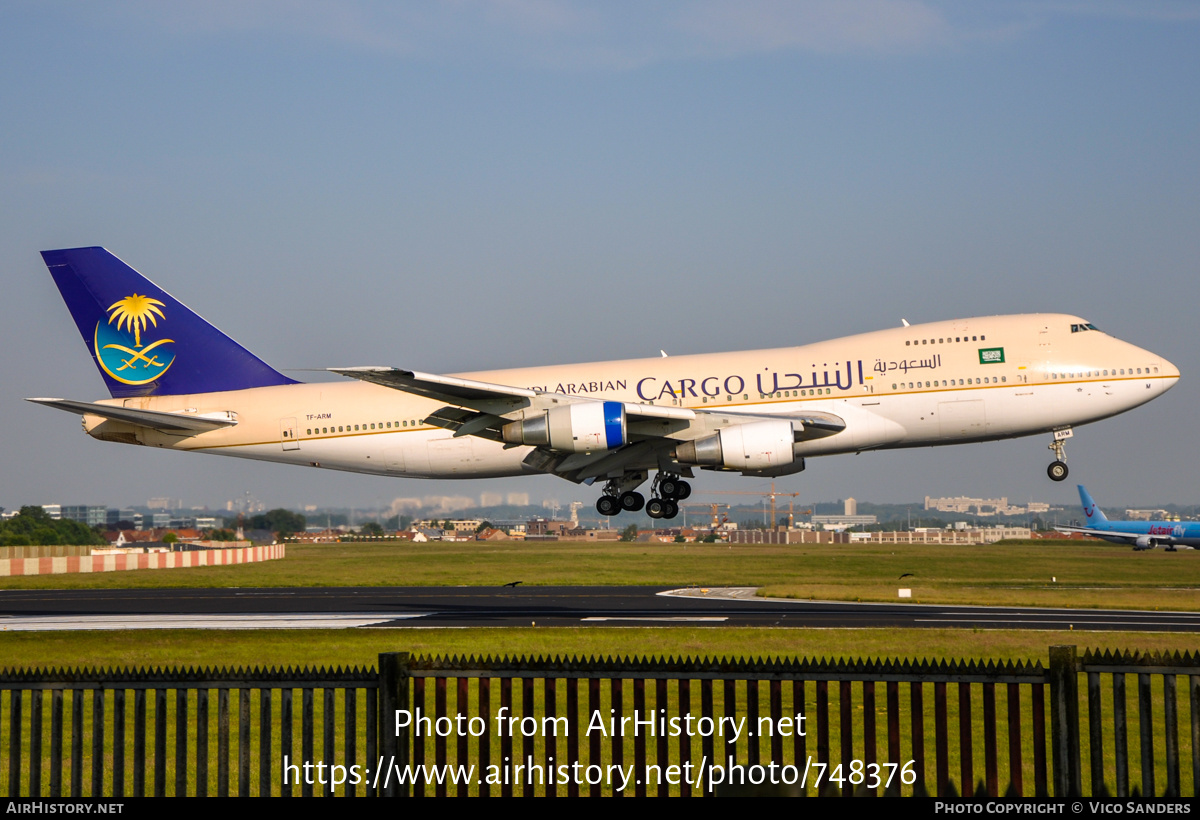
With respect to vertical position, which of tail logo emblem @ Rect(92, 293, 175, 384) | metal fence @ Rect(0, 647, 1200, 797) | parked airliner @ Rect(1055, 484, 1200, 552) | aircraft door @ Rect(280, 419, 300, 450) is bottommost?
parked airliner @ Rect(1055, 484, 1200, 552)

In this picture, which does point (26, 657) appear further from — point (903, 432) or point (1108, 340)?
point (1108, 340)

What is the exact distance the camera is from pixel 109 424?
115 feet

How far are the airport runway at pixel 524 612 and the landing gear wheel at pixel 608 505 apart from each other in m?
3.17

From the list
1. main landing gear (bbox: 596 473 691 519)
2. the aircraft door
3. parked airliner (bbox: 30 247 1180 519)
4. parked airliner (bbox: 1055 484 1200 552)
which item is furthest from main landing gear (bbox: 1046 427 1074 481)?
parked airliner (bbox: 1055 484 1200 552)

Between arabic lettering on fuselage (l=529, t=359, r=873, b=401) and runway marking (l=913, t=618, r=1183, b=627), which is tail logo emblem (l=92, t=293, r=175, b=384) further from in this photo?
runway marking (l=913, t=618, r=1183, b=627)

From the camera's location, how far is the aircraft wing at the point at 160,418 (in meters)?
32.8

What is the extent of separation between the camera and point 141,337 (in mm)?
37406

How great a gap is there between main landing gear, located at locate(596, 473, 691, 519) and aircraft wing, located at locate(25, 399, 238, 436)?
40.7 ft

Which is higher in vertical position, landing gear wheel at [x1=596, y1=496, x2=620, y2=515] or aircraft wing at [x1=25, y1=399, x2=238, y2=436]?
aircraft wing at [x1=25, y1=399, x2=238, y2=436]

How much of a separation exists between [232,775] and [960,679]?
383 inches

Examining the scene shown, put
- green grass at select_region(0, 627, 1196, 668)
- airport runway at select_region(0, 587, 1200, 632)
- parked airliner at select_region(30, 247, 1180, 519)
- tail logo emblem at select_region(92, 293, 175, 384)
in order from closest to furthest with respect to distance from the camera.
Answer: green grass at select_region(0, 627, 1196, 668) → parked airliner at select_region(30, 247, 1180, 519) → airport runway at select_region(0, 587, 1200, 632) → tail logo emblem at select_region(92, 293, 175, 384)

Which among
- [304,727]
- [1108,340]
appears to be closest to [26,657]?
[304,727]

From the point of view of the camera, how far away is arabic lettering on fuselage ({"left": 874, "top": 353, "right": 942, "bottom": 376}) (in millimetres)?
31594

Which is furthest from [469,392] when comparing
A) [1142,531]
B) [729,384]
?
[1142,531]
